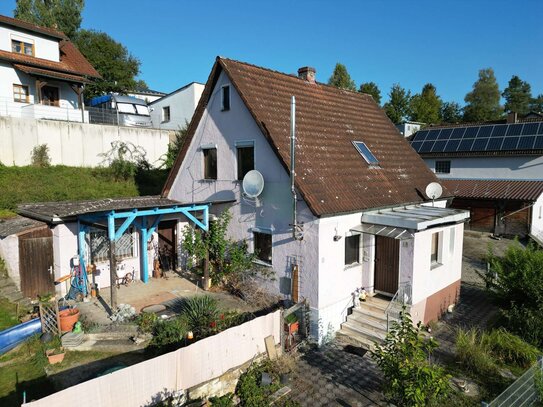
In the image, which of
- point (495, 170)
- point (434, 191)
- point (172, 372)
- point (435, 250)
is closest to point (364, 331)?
point (435, 250)

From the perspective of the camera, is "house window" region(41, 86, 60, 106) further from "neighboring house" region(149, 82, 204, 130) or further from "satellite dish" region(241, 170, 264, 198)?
"satellite dish" region(241, 170, 264, 198)

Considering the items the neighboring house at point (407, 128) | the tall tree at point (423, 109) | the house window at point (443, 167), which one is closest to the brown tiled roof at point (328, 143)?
the house window at point (443, 167)

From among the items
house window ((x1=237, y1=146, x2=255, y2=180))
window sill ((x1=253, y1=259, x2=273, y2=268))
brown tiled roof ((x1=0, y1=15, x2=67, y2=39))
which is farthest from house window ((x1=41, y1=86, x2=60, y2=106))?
window sill ((x1=253, y1=259, x2=273, y2=268))

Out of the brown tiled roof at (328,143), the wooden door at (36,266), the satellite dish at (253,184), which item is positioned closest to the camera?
the brown tiled roof at (328,143)

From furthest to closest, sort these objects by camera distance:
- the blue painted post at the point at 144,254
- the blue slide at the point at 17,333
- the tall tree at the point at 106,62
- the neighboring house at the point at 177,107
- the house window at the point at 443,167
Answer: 1. the tall tree at the point at 106,62
2. the house window at the point at 443,167
3. the neighboring house at the point at 177,107
4. the blue painted post at the point at 144,254
5. the blue slide at the point at 17,333

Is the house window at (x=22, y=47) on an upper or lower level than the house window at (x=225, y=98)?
upper

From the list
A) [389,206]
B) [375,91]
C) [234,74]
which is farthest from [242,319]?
[375,91]

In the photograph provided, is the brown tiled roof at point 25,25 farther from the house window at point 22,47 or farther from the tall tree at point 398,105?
the tall tree at point 398,105
